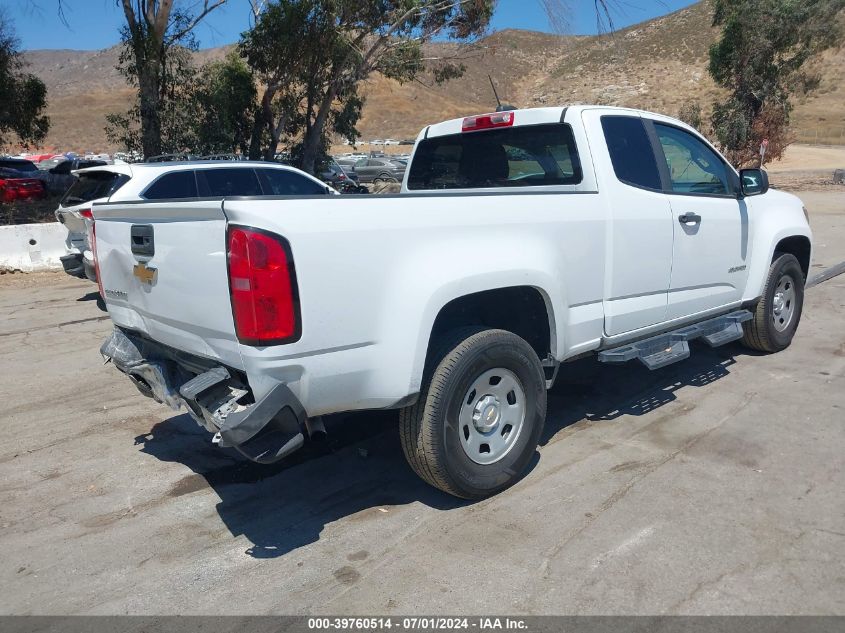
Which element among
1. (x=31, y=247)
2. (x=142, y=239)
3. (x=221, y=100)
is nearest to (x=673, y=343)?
(x=142, y=239)

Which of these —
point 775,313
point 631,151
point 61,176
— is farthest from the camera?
point 61,176

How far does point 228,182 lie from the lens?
9883 mm

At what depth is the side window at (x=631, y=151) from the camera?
485 cm

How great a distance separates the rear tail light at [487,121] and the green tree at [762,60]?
2511 centimetres

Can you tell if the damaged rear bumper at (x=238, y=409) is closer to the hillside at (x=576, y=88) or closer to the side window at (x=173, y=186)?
the side window at (x=173, y=186)

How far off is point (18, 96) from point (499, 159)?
66.5ft

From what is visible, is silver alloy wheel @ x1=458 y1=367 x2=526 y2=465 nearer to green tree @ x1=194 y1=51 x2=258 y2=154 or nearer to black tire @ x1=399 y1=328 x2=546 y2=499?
black tire @ x1=399 y1=328 x2=546 y2=499

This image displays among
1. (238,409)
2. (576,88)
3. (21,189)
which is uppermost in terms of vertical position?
(576,88)

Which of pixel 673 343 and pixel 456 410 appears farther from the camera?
pixel 673 343

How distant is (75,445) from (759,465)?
4.45 metres

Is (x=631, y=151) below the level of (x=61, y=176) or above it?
above

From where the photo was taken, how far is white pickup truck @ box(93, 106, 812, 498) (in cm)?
321

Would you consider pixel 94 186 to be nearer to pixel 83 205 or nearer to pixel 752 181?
pixel 83 205

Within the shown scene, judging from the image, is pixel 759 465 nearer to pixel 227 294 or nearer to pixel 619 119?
pixel 619 119
